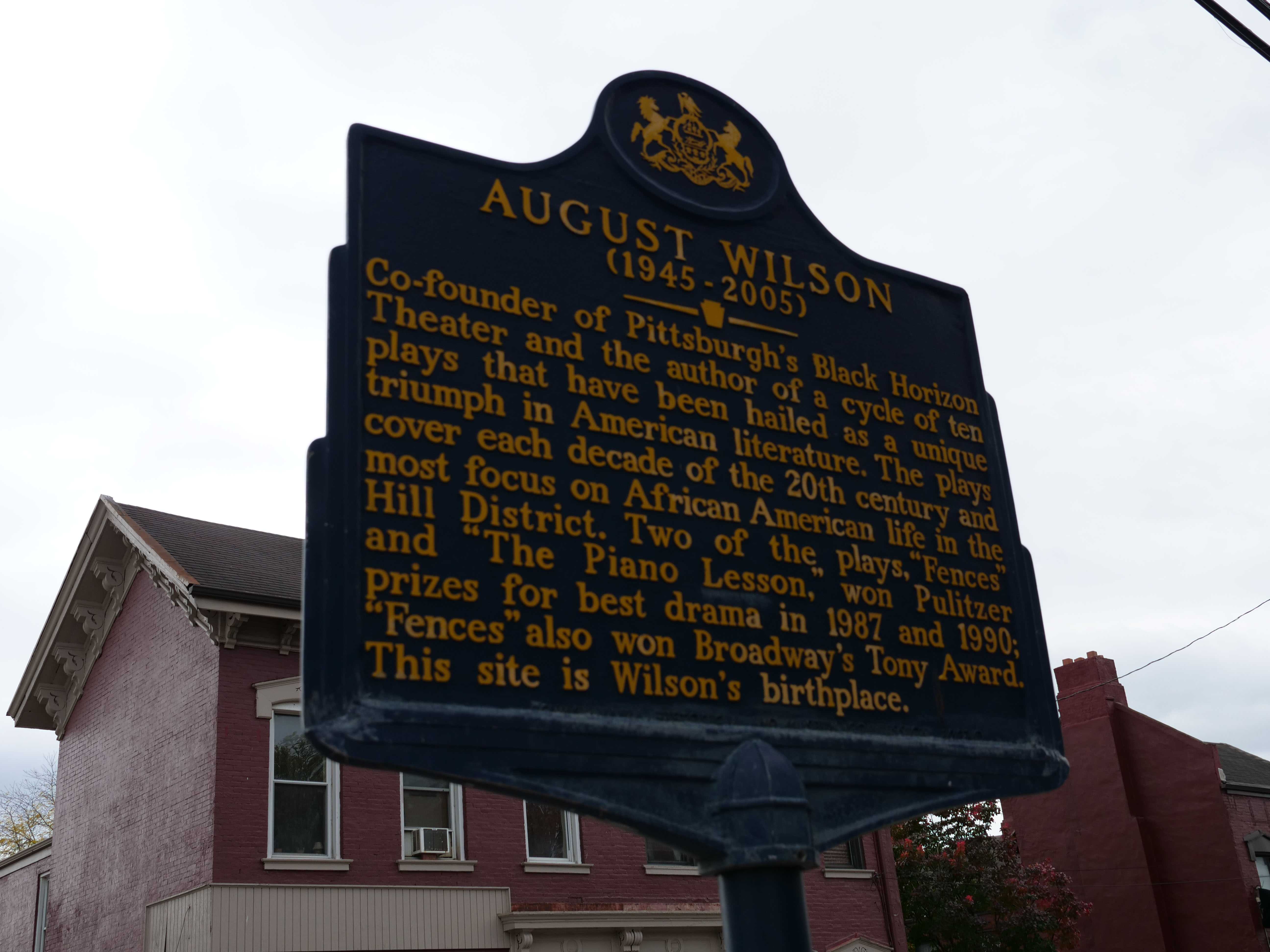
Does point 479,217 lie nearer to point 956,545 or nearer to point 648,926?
point 956,545

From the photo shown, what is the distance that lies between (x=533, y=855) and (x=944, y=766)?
14703 mm

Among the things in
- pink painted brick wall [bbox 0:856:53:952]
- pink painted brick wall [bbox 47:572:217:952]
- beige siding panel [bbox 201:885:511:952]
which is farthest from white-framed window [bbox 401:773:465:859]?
→ pink painted brick wall [bbox 0:856:53:952]

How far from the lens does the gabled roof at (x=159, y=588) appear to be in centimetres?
1762

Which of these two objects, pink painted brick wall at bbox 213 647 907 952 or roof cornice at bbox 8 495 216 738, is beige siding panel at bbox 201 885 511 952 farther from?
roof cornice at bbox 8 495 216 738

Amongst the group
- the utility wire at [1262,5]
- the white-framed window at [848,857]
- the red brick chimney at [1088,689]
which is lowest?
the white-framed window at [848,857]

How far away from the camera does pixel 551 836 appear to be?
19.2 metres

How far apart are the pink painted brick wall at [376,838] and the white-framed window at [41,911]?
25.3 feet

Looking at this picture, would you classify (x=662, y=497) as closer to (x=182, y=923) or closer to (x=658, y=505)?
(x=658, y=505)

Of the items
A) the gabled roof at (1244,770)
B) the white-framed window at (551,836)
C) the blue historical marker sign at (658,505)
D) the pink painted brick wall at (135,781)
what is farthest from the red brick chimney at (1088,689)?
the blue historical marker sign at (658,505)

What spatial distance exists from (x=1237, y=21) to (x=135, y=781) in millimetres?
18564

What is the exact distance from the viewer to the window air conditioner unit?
17.8m

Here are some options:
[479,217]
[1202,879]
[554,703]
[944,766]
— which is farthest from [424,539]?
[1202,879]

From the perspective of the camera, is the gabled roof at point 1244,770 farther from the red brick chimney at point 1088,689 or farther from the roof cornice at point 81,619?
the roof cornice at point 81,619

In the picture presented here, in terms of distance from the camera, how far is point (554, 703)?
14.7ft
